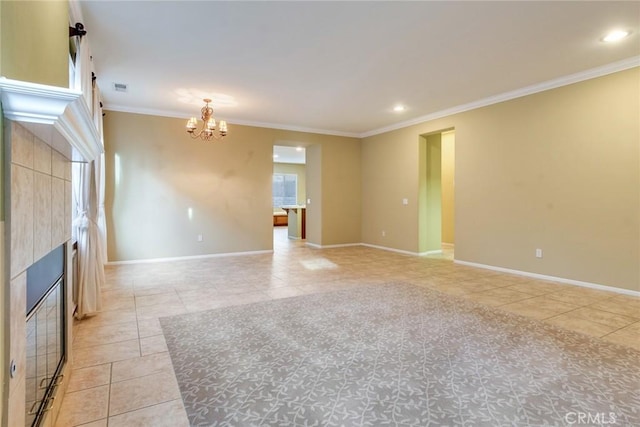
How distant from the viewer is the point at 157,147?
6043 mm

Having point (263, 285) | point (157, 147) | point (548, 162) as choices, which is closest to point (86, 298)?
point (263, 285)

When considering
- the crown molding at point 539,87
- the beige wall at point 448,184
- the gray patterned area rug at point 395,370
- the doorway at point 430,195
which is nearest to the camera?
the gray patterned area rug at point 395,370

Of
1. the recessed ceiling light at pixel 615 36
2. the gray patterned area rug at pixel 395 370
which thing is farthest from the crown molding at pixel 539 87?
the gray patterned area rug at pixel 395 370

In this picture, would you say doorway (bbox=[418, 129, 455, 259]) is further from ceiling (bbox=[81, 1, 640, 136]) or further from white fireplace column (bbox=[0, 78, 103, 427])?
white fireplace column (bbox=[0, 78, 103, 427])

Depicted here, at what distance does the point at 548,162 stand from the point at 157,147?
21.2ft

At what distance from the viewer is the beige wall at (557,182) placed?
13.0 feet

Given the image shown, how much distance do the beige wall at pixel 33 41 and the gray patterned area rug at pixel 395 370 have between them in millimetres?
1743

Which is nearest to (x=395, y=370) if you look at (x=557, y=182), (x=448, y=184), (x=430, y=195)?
(x=557, y=182)

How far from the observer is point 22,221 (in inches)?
43.6

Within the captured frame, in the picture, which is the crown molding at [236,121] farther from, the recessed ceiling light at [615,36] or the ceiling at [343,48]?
the recessed ceiling light at [615,36]

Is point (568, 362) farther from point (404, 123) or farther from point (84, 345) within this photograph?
point (404, 123)

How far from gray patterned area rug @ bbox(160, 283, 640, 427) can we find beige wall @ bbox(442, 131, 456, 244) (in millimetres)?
5306

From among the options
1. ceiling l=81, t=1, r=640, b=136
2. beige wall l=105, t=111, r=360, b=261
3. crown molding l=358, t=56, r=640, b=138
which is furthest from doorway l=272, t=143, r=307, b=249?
ceiling l=81, t=1, r=640, b=136

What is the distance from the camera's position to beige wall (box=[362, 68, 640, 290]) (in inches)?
156
